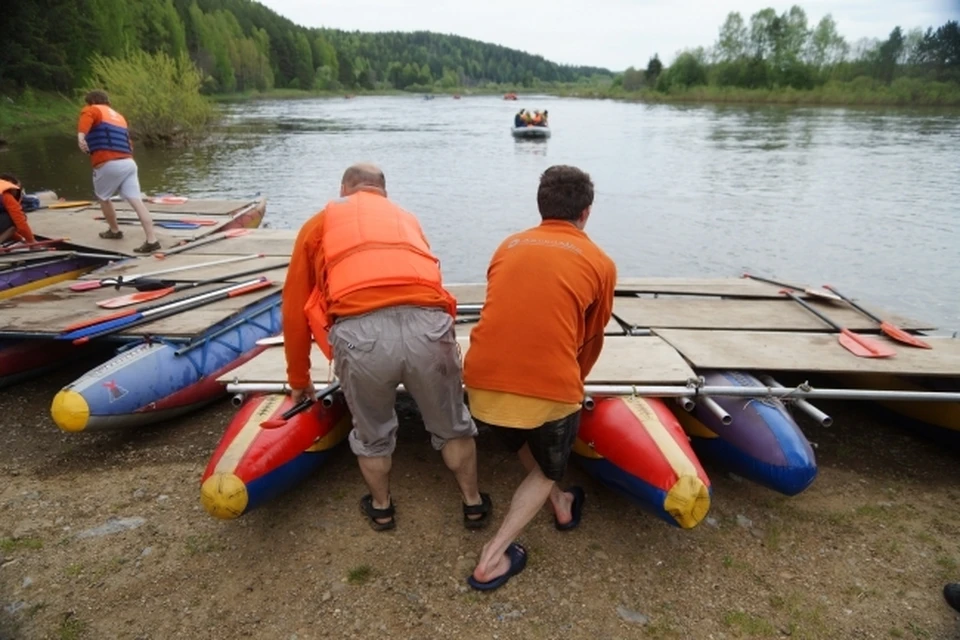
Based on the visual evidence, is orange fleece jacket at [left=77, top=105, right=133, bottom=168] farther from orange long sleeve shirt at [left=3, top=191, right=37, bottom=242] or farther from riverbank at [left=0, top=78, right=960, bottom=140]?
riverbank at [left=0, top=78, right=960, bottom=140]

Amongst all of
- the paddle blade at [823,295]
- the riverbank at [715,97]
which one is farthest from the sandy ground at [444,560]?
the riverbank at [715,97]

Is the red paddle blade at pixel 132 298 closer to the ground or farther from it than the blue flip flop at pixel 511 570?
farther from it

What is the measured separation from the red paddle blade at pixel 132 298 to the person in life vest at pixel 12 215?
9.47ft

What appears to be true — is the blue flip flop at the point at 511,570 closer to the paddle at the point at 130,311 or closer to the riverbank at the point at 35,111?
the paddle at the point at 130,311

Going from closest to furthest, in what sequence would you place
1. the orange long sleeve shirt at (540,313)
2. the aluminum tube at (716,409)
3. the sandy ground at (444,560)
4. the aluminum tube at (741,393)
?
the orange long sleeve shirt at (540,313) < the sandy ground at (444,560) < the aluminum tube at (716,409) < the aluminum tube at (741,393)

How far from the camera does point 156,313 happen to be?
18.7 ft

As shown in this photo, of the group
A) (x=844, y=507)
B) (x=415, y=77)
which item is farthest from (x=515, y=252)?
(x=415, y=77)

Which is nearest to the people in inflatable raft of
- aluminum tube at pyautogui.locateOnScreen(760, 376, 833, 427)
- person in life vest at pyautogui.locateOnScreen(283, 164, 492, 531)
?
aluminum tube at pyautogui.locateOnScreen(760, 376, 833, 427)

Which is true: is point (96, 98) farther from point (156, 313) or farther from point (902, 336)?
point (902, 336)

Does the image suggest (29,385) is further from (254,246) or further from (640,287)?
(640,287)

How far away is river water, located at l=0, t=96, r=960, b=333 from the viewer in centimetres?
1321

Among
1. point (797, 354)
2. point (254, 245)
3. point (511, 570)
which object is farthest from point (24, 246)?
point (797, 354)

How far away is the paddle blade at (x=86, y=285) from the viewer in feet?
21.1

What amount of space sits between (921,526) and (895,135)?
35.3 metres
